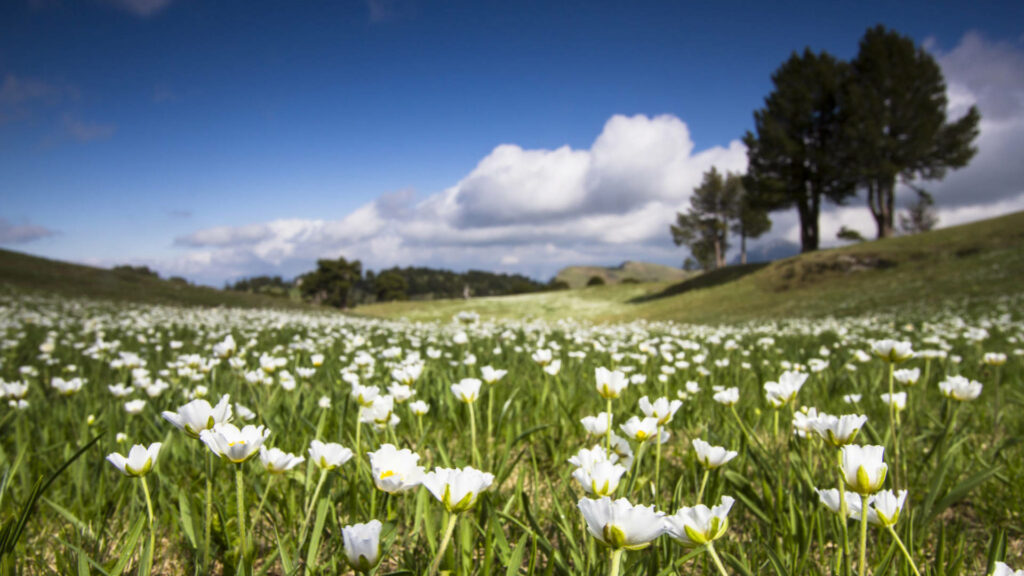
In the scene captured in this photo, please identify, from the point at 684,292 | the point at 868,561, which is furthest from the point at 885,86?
the point at 868,561

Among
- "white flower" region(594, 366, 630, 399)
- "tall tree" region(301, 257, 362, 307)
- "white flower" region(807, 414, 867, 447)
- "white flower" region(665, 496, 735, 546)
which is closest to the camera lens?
"white flower" region(665, 496, 735, 546)

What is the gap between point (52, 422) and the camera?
326 centimetres

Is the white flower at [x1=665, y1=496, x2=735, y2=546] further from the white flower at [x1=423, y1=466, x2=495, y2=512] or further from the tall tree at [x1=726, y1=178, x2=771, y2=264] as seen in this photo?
the tall tree at [x1=726, y1=178, x2=771, y2=264]

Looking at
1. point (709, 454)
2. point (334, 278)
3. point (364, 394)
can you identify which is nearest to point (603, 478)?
point (709, 454)

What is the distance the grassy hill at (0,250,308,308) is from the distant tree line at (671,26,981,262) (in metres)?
35.0

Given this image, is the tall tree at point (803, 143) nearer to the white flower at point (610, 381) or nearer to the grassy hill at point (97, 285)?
the grassy hill at point (97, 285)

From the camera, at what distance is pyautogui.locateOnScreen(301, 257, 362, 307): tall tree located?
8162cm

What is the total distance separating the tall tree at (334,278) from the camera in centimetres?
8162

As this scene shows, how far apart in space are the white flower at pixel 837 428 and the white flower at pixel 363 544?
50.9 inches

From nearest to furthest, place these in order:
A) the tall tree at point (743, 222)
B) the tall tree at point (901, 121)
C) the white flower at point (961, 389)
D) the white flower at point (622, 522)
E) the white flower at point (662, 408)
Result: the white flower at point (622, 522)
the white flower at point (662, 408)
the white flower at point (961, 389)
the tall tree at point (901, 121)
the tall tree at point (743, 222)

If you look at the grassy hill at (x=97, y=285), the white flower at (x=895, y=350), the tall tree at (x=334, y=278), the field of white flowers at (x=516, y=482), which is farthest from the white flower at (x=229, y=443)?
the tall tree at (x=334, y=278)

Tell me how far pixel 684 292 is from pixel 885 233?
51.7ft

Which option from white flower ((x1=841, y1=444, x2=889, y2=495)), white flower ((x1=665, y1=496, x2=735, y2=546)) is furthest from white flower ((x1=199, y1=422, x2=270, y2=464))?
white flower ((x1=841, y1=444, x2=889, y2=495))

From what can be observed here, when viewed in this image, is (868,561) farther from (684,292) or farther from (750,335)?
(684,292)
